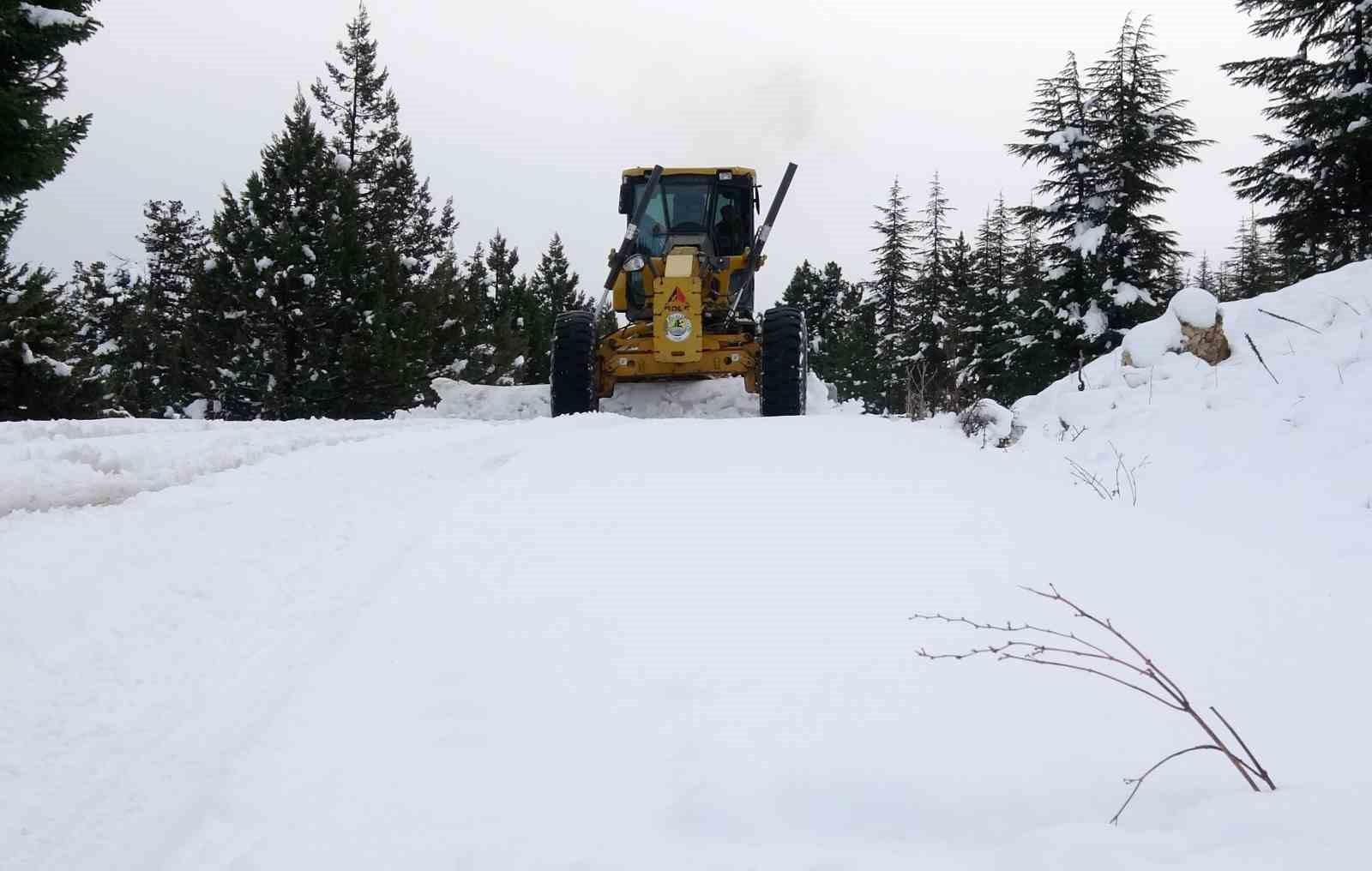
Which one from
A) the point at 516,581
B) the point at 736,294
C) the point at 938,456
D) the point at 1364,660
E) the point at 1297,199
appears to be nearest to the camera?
the point at 1364,660

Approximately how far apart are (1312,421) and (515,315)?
112ft

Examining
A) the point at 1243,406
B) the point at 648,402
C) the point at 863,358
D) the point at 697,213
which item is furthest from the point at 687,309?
the point at 863,358

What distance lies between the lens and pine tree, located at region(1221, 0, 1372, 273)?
1594 cm

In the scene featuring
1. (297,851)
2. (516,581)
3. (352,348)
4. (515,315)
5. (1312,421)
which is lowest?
(297,851)

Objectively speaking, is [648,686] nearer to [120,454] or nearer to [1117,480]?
[1117,480]

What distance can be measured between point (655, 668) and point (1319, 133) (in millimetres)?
20438

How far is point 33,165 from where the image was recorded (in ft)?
39.3

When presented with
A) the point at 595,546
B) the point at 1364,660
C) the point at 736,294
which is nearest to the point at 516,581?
the point at 595,546

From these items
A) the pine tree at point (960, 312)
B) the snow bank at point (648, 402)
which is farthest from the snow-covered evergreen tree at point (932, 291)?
the snow bank at point (648, 402)

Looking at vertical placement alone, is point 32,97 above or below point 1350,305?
above

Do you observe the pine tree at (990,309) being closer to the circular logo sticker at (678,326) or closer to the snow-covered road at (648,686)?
the circular logo sticker at (678,326)

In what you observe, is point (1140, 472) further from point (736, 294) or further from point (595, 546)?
point (736, 294)

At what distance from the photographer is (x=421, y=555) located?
3.05 metres

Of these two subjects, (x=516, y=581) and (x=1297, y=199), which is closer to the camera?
(x=516, y=581)
